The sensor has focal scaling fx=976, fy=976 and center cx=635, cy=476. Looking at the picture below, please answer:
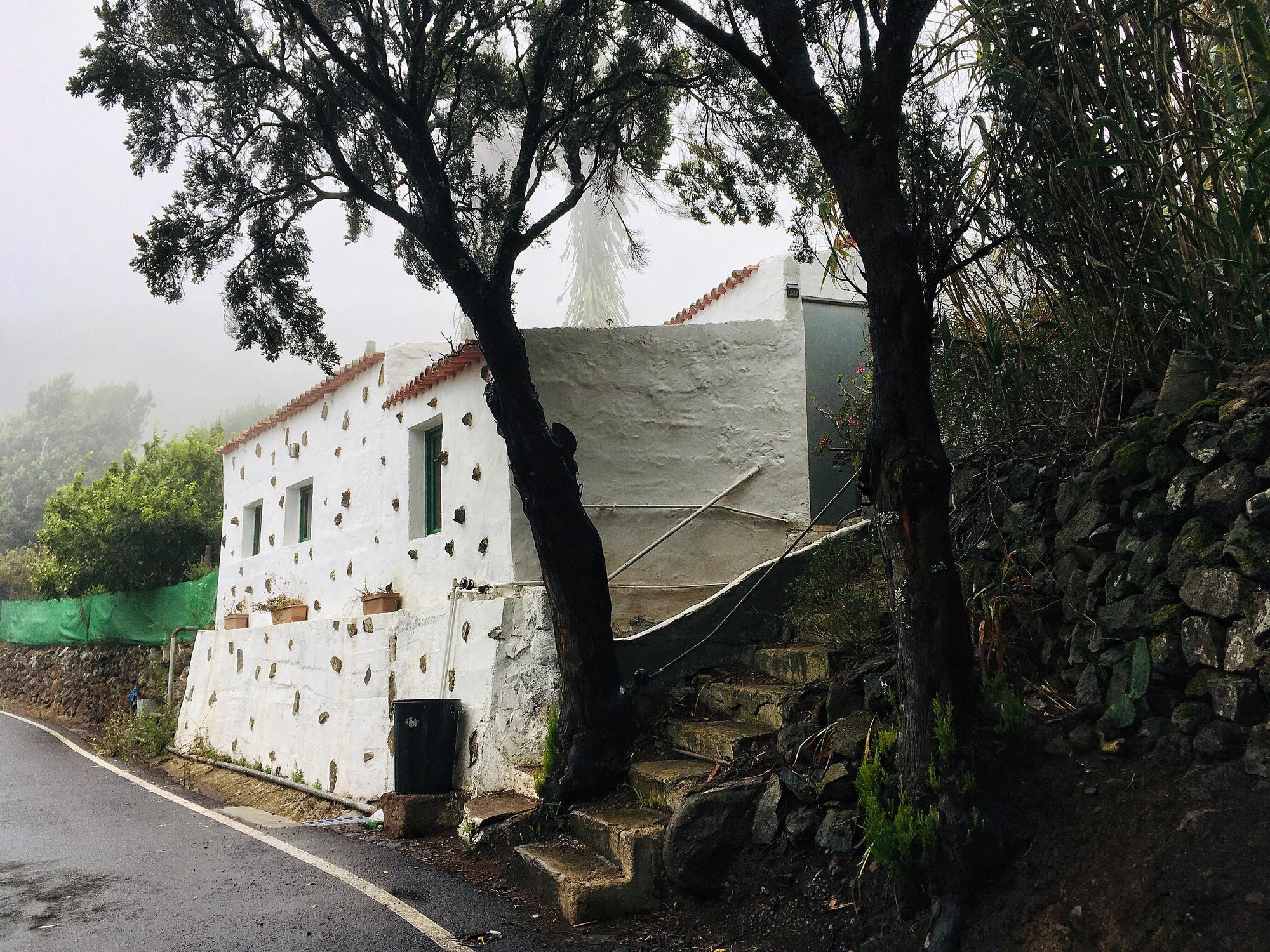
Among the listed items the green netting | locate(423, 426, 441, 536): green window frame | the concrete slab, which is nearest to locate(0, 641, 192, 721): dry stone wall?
the green netting

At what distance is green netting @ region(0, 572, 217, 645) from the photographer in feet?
55.8

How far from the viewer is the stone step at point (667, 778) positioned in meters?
6.14

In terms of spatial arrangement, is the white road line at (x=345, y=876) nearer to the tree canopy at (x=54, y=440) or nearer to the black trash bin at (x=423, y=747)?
the black trash bin at (x=423, y=747)

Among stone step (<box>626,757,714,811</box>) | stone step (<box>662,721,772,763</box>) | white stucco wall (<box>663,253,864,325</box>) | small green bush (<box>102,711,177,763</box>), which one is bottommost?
small green bush (<box>102,711,177,763</box>)

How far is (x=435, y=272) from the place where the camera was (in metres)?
9.42

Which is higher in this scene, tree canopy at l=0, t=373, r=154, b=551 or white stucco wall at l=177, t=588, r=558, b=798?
tree canopy at l=0, t=373, r=154, b=551

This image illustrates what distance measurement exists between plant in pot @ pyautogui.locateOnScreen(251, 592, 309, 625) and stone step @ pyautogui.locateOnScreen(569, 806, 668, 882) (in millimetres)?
7211

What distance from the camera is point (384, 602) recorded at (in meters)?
10.4

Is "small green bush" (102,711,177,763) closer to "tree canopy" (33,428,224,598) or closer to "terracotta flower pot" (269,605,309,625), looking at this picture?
"terracotta flower pot" (269,605,309,625)

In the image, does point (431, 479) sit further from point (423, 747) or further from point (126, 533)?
point (126, 533)

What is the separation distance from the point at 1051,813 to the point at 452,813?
525cm

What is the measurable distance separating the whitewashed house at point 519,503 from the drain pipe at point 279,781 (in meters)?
0.15

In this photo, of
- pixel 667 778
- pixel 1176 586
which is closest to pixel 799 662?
pixel 667 778

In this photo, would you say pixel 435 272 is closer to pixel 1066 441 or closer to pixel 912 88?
pixel 912 88
